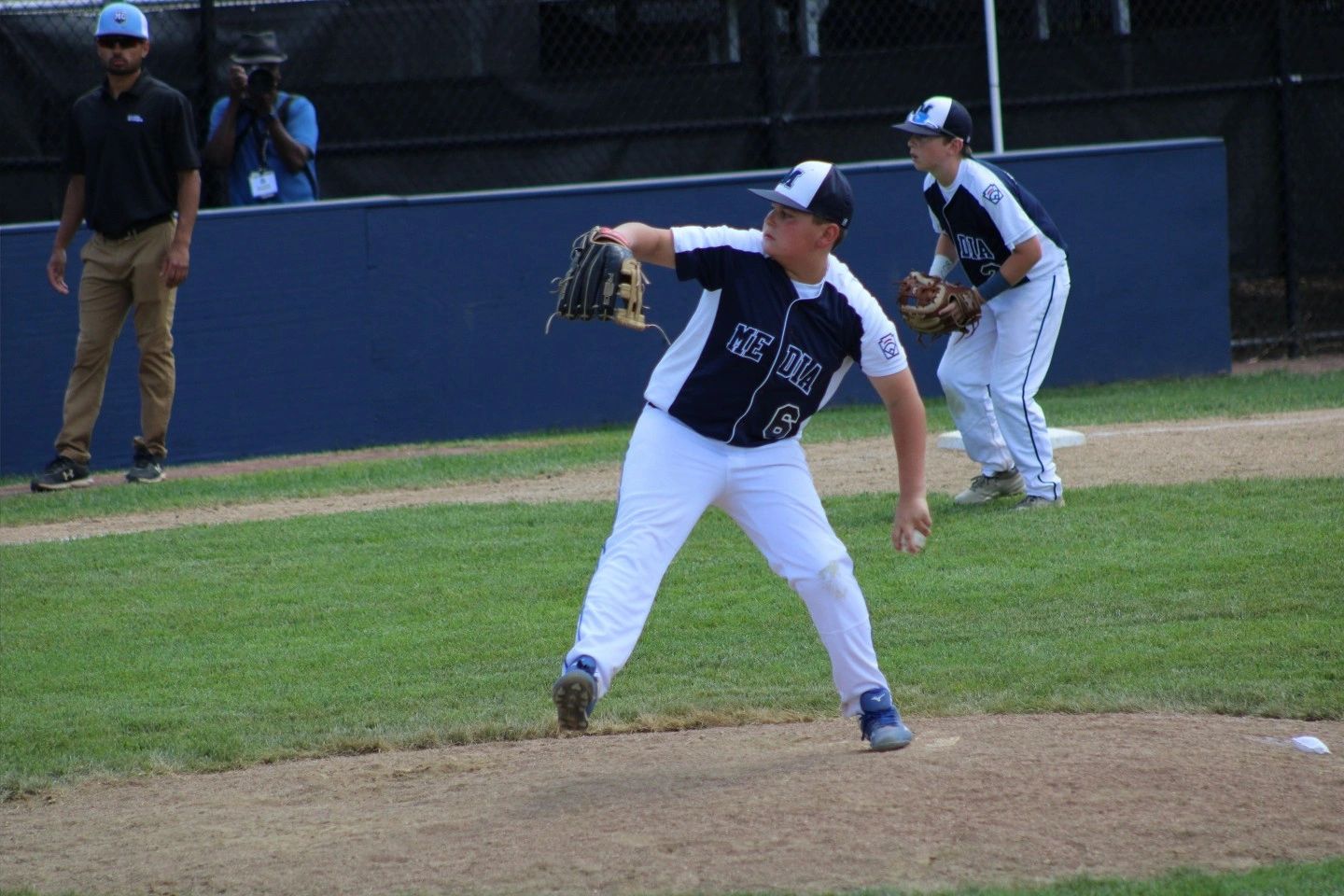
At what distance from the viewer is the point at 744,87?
12.4 meters

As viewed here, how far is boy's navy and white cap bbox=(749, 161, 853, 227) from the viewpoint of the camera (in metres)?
4.44

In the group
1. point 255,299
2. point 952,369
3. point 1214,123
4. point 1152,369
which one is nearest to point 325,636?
point 952,369

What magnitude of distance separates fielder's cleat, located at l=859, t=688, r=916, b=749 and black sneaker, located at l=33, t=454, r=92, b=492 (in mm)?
6133

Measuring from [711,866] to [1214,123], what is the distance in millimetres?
10983

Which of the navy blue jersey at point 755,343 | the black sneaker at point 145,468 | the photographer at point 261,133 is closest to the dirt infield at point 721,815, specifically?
the navy blue jersey at point 755,343

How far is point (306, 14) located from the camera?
37.5 feet

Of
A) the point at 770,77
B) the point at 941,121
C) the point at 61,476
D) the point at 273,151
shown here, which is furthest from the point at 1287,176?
the point at 61,476

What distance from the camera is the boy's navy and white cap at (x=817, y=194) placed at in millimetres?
4441

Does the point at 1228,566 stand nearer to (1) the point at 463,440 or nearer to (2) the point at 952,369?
(2) the point at 952,369

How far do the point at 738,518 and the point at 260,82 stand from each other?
699 cm

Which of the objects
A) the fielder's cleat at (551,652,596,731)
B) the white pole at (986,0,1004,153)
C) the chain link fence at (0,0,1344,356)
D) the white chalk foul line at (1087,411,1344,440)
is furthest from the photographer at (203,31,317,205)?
the fielder's cleat at (551,652,596,731)

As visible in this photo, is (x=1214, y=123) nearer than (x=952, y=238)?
No

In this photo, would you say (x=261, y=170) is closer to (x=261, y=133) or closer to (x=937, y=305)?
(x=261, y=133)

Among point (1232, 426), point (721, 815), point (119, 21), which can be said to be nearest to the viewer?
point (721, 815)
